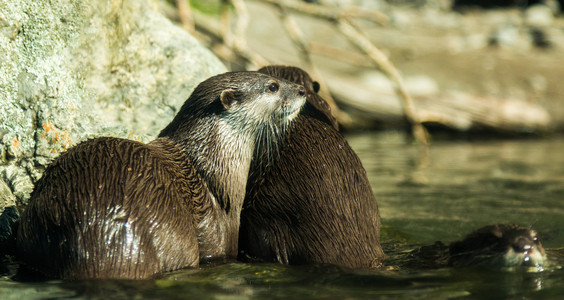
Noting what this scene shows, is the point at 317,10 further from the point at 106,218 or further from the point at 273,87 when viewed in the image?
the point at 106,218

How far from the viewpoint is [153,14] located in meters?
4.80

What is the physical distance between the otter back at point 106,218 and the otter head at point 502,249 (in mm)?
1267

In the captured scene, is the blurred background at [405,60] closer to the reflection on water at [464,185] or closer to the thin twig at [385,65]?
the thin twig at [385,65]

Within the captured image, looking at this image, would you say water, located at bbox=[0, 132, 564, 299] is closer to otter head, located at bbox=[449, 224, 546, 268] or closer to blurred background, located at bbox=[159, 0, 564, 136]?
otter head, located at bbox=[449, 224, 546, 268]

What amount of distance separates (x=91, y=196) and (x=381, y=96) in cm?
637

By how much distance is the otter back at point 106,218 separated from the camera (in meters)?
2.79

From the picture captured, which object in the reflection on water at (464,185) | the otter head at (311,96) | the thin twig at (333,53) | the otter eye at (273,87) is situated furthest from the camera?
the thin twig at (333,53)

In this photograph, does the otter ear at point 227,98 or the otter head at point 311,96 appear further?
the otter head at point 311,96

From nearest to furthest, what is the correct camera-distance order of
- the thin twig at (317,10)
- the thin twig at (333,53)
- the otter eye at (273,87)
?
the otter eye at (273,87) < the thin twig at (317,10) < the thin twig at (333,53)

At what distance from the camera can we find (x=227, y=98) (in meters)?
3.69

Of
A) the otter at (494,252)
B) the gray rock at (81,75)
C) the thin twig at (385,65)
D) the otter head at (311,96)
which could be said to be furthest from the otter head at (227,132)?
the thin twig at (385,65)

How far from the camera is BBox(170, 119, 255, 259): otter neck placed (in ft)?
11.4

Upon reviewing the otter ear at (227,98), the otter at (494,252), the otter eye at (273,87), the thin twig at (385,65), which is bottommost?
the otter at (494,252)

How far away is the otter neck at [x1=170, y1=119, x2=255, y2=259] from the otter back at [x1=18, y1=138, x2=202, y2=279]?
269mm
